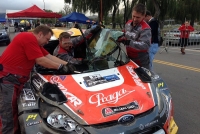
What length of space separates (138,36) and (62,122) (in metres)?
2.28

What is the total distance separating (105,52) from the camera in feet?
12.1

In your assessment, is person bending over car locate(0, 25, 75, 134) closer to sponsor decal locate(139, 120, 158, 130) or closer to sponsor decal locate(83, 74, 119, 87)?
sponsor decal locate(83, 74, 119, 87)

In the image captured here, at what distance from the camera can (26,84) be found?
3.21 metres

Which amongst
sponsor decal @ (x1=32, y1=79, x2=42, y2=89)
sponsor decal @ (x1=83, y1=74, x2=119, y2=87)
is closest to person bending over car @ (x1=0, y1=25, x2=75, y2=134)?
sponsor decal @ (x1=32, y1=79, x2=42, y2=89)

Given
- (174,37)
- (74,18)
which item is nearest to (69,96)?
(174,37)

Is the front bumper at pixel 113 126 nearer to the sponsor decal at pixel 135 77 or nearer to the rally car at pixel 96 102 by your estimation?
the rally car at pixel 96 102

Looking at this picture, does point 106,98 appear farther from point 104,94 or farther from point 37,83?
point 37,83

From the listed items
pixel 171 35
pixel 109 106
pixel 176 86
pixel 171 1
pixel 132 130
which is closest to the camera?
pixel 132 130

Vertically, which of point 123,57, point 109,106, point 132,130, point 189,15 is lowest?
point 132,130

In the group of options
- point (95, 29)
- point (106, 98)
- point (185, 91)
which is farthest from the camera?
point (185, 91)

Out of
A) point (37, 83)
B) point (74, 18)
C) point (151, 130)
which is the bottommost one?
point (151, 130)

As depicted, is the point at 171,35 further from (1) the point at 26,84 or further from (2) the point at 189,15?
(2) the point at 189,15

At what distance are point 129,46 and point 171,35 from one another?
1348 centimetres

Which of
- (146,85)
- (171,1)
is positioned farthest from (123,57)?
(171,1)
